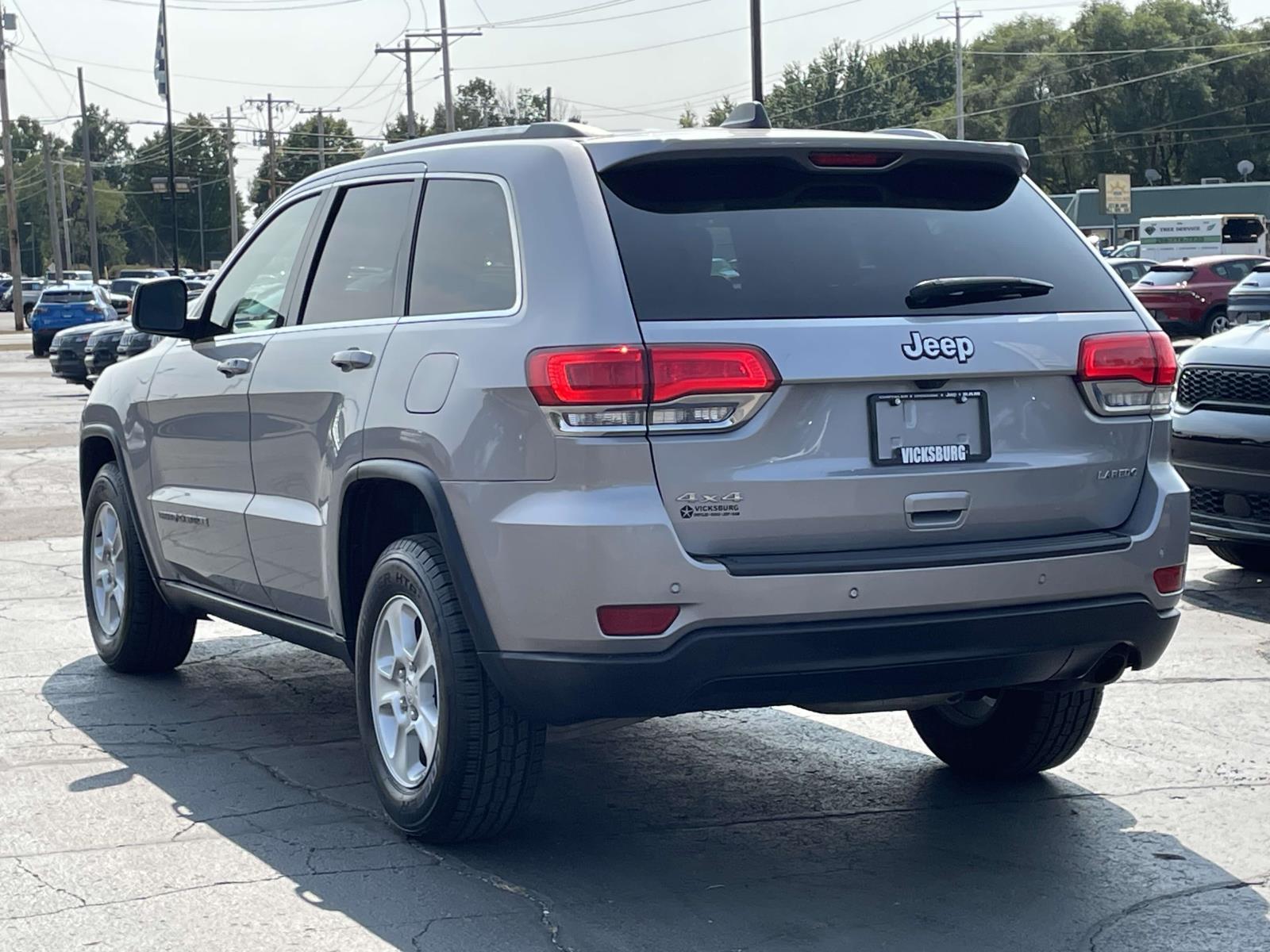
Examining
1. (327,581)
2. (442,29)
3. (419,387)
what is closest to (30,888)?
(327,581)

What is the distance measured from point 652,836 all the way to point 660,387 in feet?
4.70

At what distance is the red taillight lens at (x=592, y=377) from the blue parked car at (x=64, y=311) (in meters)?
36.1

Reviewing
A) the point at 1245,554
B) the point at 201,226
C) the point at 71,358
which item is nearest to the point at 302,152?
the point at 201,226

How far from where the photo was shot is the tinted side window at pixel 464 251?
4.58 m

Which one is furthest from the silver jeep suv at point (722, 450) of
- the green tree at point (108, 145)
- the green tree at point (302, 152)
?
the green tree at point (108, 145)

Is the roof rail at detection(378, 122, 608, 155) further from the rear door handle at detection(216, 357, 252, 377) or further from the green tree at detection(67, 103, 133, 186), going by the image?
the green tree at detection(67, 103, 133, 186)

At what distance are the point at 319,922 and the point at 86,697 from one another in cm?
285

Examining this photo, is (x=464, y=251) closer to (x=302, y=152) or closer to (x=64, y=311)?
(x=64, y=311)

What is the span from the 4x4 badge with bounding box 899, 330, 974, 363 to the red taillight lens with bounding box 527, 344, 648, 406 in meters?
0.67

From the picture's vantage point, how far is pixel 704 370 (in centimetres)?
411

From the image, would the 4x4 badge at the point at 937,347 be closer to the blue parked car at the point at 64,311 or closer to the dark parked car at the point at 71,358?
the dark parked car at the point at 71,358

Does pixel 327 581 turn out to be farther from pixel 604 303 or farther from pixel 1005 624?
pixel 1005 624

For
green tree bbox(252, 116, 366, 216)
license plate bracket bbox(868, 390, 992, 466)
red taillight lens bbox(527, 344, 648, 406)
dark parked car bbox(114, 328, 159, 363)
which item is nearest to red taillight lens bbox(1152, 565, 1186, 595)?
license plate bracket bbox(868, 390, 992, 466)

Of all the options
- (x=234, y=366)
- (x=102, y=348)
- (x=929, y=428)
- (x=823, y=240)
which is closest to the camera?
(x=929, y=428)
